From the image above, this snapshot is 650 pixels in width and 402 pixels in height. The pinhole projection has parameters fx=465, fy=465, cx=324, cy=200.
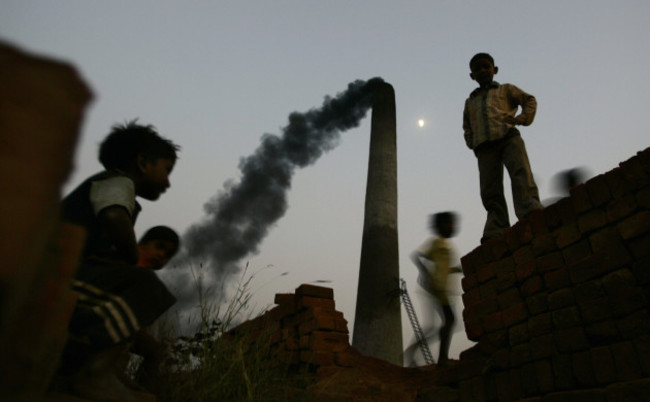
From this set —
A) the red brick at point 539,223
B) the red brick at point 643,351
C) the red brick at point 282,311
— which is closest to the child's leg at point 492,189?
the red brick at point 539,223

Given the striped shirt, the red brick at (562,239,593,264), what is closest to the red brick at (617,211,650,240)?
the red brick at (562,239,593,264)

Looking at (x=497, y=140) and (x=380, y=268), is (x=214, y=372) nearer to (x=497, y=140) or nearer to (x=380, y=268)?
(x=497, y=140)

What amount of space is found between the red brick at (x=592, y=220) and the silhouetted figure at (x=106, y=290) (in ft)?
8.65

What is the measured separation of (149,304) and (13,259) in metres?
1.07

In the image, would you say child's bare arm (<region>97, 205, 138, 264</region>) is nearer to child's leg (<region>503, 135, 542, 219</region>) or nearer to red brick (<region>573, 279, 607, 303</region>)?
red brick (<region>573, 279, 607, 303</region>)

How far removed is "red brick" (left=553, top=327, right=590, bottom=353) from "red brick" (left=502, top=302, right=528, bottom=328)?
28 cm

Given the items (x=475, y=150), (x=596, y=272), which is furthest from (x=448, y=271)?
(x=596, y=272)

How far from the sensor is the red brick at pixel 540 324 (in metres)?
3.10

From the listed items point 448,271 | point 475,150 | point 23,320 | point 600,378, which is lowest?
point 23,320

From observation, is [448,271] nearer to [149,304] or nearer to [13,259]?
[149,304]

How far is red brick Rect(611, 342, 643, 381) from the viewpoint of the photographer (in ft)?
8.36

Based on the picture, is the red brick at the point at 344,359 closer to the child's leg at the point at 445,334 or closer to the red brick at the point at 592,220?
the child's leg at the point at 445,334

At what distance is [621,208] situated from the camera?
285 centimetres

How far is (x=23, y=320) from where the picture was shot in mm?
673
